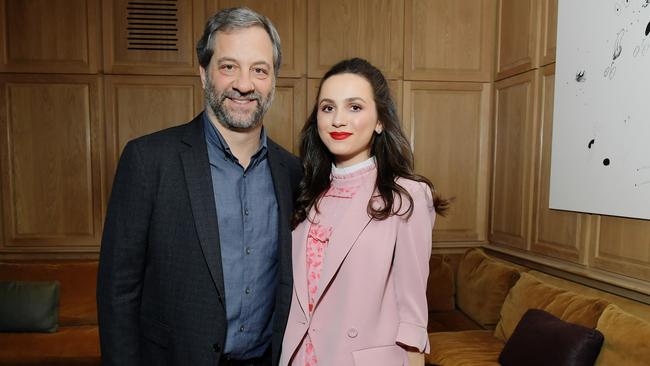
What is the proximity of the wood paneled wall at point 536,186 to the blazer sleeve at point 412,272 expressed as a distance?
1.38 m

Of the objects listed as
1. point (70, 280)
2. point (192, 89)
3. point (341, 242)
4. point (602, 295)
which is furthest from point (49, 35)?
point (602, 295)

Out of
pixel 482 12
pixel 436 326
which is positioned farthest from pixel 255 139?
pixel 482 12

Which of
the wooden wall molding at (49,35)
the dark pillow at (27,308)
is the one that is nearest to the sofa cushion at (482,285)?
the dark pillow at (27,308)

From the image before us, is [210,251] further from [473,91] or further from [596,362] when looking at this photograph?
[473,91]

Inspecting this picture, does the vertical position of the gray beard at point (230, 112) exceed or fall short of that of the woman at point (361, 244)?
it exceeds it

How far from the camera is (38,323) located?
2.94 metres

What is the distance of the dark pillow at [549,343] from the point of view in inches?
75.9

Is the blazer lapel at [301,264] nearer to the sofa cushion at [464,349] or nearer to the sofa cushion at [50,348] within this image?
the sofa cushion at [464,349]

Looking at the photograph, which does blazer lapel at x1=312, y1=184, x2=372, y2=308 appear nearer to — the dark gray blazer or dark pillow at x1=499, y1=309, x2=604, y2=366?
the dark gray blazer

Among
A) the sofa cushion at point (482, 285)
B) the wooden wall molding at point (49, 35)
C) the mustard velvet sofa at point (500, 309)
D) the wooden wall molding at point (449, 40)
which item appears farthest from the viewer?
the wooden wall molding at point (449, 40)

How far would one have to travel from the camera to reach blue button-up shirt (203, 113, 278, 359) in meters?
1.35

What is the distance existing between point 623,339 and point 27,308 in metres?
3.24

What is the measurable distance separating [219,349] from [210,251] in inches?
10.8

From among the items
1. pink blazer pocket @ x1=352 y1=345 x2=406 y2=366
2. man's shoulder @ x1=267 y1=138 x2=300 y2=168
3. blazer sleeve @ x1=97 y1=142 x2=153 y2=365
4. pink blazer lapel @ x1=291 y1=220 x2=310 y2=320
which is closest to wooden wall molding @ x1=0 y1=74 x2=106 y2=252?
man's shoulder @ x1=267 y1=138 x2=300 y2=168
